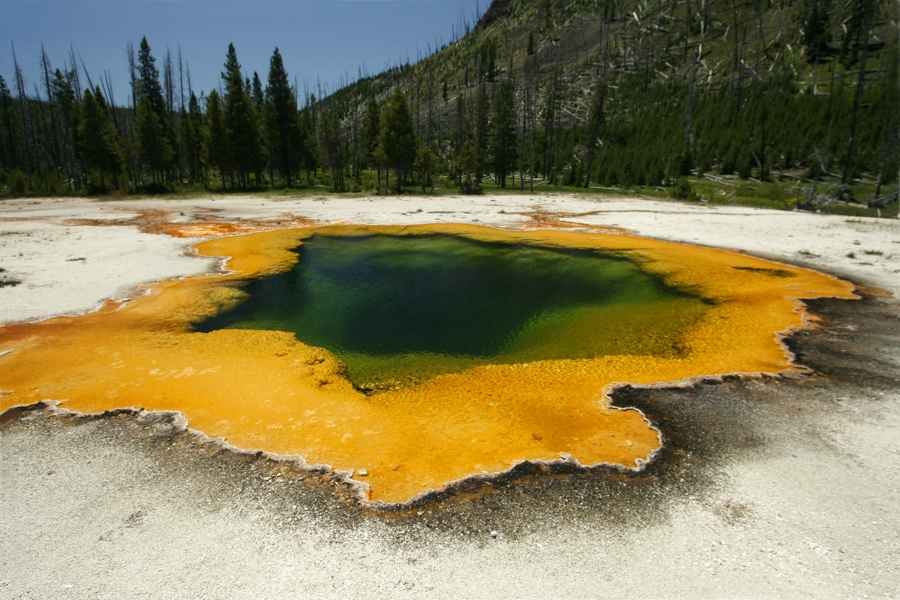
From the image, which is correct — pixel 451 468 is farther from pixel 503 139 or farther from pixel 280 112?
pixel 280 112

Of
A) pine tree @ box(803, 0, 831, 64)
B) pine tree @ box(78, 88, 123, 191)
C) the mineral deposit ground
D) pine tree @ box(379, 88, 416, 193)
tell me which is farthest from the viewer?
pine tree @ box(803, 0, 831, 64)

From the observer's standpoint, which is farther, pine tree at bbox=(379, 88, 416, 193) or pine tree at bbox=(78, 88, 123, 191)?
pine tree at bbox=(379, 88, 416, 193)

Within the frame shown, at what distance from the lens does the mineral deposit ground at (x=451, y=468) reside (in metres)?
4.32

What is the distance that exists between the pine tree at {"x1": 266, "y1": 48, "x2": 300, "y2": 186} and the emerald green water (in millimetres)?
43371

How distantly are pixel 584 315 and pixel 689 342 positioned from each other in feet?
10.8

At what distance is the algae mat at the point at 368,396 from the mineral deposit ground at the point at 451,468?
0.05m

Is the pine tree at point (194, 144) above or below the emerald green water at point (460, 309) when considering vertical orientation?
above

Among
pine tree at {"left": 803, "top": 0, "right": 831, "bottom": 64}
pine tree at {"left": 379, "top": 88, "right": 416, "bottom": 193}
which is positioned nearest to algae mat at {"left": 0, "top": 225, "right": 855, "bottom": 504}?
Result: pine tree at {"left": 379, "top": 88, "right": 416, "bottom": 193}

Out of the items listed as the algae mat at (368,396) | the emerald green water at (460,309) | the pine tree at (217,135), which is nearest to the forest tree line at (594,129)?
the pine tree at (217,135)

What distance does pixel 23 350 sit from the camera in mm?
9555

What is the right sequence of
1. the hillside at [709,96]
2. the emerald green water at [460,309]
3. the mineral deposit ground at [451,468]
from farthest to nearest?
1. the hillside at [709,96]
2. the emerald green water at [460,309]
3. the mineral deposit ground at [451,468]

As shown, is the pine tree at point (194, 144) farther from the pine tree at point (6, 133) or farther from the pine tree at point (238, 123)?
the pine tree at point (6, 133)

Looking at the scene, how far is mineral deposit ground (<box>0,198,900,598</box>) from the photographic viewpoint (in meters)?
4.32

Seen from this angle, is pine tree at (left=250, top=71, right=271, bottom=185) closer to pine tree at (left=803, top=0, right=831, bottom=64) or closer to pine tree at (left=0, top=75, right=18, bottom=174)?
pine tree at (left=0, top=75, right=18, bottom=174)
